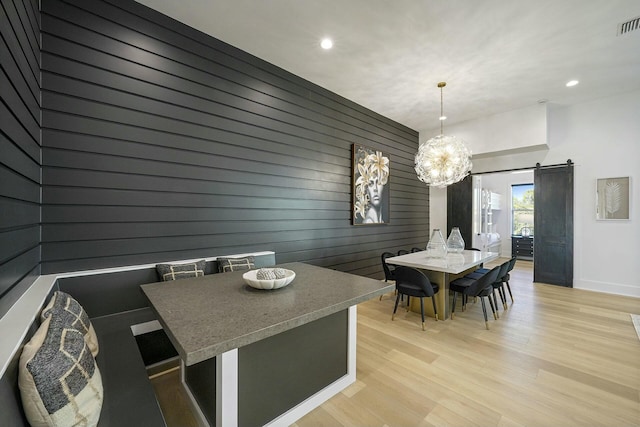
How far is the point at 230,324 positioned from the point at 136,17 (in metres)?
2.95

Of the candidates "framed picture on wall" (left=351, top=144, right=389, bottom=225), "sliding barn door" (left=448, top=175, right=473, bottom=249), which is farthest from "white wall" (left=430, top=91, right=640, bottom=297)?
"framed picture on wall" (left=351, top=144, right=389, bottom=225)

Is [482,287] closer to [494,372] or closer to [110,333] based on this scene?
[494,372]

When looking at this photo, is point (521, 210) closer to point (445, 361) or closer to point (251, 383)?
point (445, 361)

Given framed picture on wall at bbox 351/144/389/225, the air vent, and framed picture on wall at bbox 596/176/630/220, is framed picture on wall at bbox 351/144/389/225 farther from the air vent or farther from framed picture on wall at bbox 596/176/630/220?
framed picture on wall at bbox 596/176/630/220

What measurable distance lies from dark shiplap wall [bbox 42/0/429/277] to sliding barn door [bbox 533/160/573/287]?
4.25m

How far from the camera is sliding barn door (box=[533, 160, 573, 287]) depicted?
4906mm

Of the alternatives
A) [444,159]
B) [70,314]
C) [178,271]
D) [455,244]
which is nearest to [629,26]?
[444,159]

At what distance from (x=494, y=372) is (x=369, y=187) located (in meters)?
3.23

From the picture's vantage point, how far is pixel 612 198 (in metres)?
4.51

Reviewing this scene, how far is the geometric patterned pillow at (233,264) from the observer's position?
279 centimetres

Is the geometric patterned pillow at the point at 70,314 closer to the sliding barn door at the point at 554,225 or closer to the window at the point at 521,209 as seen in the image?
the sliding barn door at the point at 554,225

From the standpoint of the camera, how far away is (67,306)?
1.57 m

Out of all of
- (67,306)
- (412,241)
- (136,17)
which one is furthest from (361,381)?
(412,241)

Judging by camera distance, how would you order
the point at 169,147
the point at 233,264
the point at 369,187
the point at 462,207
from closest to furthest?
1. the point at 169,147
2. the point at 233,264
3. the point at 369,187
4. the point at 462,207
